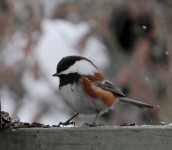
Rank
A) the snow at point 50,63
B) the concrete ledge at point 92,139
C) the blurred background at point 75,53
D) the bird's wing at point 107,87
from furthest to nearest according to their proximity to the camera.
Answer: the snow at point 50,63, the blurred background at point 75,53, the bird's wing at point 107,87, the concrete ledge at point 92,139

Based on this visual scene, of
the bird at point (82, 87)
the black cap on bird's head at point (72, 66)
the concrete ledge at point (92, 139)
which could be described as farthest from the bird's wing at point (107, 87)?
the concrete ledge at point (92, 139)

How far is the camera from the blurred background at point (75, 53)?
5.28 meters

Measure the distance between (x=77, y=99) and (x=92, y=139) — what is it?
0.63 meters

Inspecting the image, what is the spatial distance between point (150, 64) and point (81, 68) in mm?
2502

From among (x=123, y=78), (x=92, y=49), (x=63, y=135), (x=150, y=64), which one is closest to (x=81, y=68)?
(x=63, y=135)

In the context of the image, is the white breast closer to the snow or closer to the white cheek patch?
the white cheek patch

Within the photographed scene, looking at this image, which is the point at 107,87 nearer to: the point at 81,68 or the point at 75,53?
the point at 81,68

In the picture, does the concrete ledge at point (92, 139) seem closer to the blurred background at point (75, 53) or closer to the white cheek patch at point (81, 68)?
the white cheek patch at point (81, 68)

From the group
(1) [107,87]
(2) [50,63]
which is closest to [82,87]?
(1) [107,87]

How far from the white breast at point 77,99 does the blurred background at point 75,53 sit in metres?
1.87

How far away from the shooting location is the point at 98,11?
17.8ft

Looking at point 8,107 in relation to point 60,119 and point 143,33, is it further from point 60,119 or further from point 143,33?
point 143,33

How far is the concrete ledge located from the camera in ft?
8.23

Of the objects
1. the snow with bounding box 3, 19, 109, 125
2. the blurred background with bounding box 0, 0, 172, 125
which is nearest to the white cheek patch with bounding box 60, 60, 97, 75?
the blurred background with bounding box 0, 0, 172, 125
